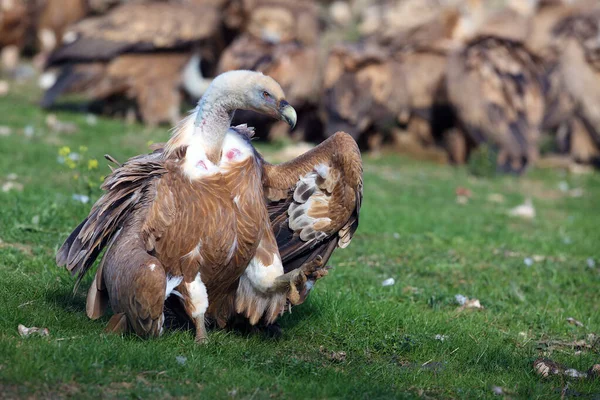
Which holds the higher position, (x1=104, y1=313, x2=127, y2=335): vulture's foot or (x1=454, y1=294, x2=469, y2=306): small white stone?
(x1=104, y1=313, x2=127, y2=335): vulture's foot

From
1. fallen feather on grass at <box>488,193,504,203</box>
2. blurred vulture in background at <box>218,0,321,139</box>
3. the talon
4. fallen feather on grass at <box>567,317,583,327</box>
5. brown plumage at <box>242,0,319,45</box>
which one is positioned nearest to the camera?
the talon

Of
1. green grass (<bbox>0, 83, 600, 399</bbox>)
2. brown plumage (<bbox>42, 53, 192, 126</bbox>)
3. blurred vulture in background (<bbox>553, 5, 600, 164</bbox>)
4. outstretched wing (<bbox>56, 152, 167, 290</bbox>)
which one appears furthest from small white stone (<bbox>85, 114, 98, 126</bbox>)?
outstretched wing (<bbox>56, 152, 167, 290</bbox>)

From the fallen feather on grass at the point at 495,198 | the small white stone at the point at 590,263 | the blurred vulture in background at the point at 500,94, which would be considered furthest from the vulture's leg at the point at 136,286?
the blurred vulture in background at the point at 500,94

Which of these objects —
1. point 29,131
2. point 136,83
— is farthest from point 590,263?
point 136,83

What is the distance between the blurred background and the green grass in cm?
349

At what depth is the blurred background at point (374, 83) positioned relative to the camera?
12852 mm

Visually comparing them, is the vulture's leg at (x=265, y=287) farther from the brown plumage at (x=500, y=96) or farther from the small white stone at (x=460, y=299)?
the brown plumage at (x=500, y=96)

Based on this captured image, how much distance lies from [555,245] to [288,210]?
395 centimetres

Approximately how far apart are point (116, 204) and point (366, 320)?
65.1 inches

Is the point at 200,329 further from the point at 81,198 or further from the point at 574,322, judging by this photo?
the point at 574,322

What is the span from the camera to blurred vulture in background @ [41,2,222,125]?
1281 centimetres

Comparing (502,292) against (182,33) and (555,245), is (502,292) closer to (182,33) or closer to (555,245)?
(555,245)

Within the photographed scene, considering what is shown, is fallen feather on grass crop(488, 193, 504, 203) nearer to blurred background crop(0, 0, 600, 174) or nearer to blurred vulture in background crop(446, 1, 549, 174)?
blurred background crop(0, 0, 600, 174)

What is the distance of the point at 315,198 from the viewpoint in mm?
4816
